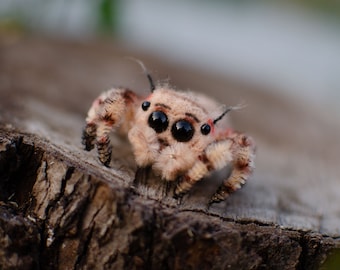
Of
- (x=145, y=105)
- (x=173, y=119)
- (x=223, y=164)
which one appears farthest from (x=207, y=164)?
(x=145, y=105)

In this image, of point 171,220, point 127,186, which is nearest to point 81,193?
point 127,186

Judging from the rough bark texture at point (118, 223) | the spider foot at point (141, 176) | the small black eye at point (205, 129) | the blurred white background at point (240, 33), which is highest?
the blurred white background at point (240, 33)

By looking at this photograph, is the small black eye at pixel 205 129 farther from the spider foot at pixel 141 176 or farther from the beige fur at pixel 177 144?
the spider foot at pixel 141 176

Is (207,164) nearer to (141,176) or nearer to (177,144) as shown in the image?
(177,144)

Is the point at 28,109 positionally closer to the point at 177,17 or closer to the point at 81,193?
the point at 81,193

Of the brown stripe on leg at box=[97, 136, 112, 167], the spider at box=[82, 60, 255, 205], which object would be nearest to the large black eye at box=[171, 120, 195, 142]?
the spider at box=[82, 60, 255, 205]

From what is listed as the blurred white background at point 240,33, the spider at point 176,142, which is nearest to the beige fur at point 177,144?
the spider at point 176,142

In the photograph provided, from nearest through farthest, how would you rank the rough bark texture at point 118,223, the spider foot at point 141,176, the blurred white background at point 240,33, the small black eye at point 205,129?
the rough bark texture at point 118,223, the spider foot at point 141,176, the small black eye at point 205,129, the blurred white background at point 240,33

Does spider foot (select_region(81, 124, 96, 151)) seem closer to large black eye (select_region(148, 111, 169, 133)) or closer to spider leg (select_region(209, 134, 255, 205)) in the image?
large black eye (select_region(148, 111, 169, 133))
